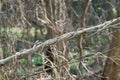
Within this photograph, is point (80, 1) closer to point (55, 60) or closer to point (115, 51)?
point (115, 51)

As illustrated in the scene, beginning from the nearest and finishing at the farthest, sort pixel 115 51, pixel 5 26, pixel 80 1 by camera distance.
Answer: pixel 5 26 < pixel 115 51 < pixel 80 1

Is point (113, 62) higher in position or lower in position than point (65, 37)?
lower

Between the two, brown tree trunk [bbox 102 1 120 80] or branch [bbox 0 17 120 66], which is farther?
brown tree trunk [bbox 102 1 120 80]

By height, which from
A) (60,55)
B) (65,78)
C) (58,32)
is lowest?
(65,78)

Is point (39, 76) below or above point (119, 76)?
above

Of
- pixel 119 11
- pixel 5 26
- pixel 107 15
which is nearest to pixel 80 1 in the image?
pixel 107 15

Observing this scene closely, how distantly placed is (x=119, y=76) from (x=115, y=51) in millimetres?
515

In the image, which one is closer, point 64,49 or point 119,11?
point 64,49

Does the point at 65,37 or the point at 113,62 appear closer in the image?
the point at 65,37

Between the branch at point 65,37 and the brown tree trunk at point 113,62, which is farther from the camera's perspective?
the brown tree trunk at point 113,62

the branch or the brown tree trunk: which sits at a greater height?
the branch

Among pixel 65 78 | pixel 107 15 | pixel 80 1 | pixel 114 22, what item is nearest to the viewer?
pixel 114 22

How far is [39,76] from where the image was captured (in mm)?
3670

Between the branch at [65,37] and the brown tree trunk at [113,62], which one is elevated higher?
the branch at [65,37]
